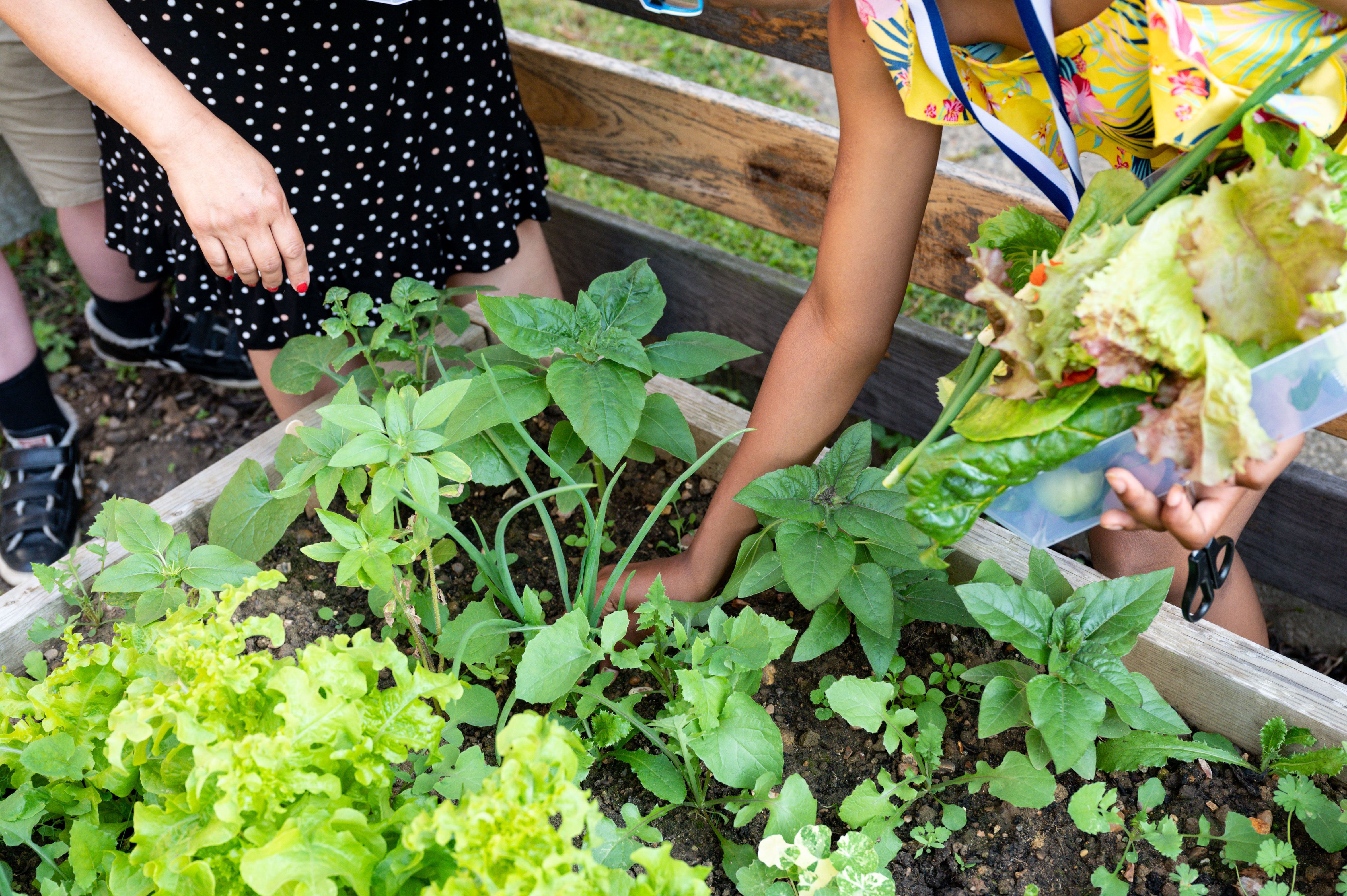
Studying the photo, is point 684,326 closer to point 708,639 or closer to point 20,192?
point 708,639

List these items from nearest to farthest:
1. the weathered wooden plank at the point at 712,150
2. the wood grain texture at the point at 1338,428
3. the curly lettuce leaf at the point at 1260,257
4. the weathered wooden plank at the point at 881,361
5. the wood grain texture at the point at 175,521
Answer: the curly lettuce leaf at the point at 1260,257
the wood grain texture at the point at 175,521
the wood grain texture at the point at 1338,428
the weathered wooden plank at the point at 881,361
the weathered wooden plank at the point at 712,150

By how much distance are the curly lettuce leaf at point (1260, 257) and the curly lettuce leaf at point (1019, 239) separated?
0.26 metres

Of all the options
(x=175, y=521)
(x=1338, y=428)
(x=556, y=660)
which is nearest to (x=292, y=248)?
(x=175, y=521)

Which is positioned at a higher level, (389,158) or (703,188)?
(389,158)

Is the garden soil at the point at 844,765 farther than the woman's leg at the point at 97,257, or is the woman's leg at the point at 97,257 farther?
the woman's leg at the point at 97,257

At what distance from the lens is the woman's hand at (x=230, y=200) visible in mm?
1163

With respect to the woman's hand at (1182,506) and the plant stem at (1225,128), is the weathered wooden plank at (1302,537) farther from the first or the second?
the plant stem at (1225,128)

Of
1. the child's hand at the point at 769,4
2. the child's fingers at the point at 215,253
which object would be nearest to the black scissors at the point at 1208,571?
the child's hand at the point at 769,4

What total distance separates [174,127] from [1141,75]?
1.10 meters

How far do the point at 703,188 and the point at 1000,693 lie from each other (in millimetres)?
1385

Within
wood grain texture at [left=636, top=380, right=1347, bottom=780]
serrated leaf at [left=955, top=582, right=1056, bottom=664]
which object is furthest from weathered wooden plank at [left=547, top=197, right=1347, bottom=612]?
serrated leaf at [left=955, top=582, right=1056, bottom=664]

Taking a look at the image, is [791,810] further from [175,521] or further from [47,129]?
[47,129]

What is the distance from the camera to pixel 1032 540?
0.96 metres

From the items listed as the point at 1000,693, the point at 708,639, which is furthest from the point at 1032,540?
the point at 708,639
